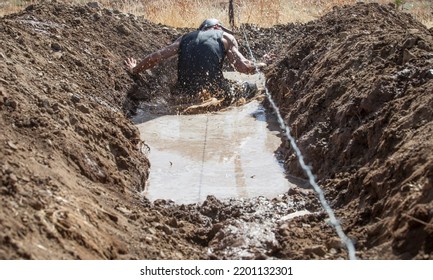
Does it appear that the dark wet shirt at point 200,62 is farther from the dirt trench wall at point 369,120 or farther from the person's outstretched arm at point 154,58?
the dirt trench wall at point 369,120

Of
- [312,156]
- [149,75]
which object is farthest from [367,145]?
[149,75]

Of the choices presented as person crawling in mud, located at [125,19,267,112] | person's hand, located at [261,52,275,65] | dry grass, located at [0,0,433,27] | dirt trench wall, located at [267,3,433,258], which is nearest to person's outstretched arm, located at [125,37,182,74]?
person crawling in mud, located at [125,19,267,112]

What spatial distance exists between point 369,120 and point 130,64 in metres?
4.61

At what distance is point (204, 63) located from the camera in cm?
980

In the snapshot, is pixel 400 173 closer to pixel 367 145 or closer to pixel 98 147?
pixel 367 145

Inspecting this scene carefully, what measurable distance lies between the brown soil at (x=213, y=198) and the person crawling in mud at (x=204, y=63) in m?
0.48

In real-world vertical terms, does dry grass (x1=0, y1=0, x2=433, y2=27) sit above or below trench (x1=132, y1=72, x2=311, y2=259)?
below

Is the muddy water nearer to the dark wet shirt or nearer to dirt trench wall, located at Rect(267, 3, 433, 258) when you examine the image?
dirt trench wall, located at Rect(267, 3, 433, 258)

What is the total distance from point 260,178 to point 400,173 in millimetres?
2147

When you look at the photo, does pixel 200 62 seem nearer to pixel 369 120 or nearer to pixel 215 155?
pixel 215 155

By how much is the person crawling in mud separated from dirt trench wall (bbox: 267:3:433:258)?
0.63 meters

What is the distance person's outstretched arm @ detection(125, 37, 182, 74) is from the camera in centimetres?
991

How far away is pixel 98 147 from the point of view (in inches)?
258

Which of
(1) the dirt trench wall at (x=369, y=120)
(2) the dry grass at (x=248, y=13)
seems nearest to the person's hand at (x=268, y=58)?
(1) the dirt trench wall at (x=369, y=120)
